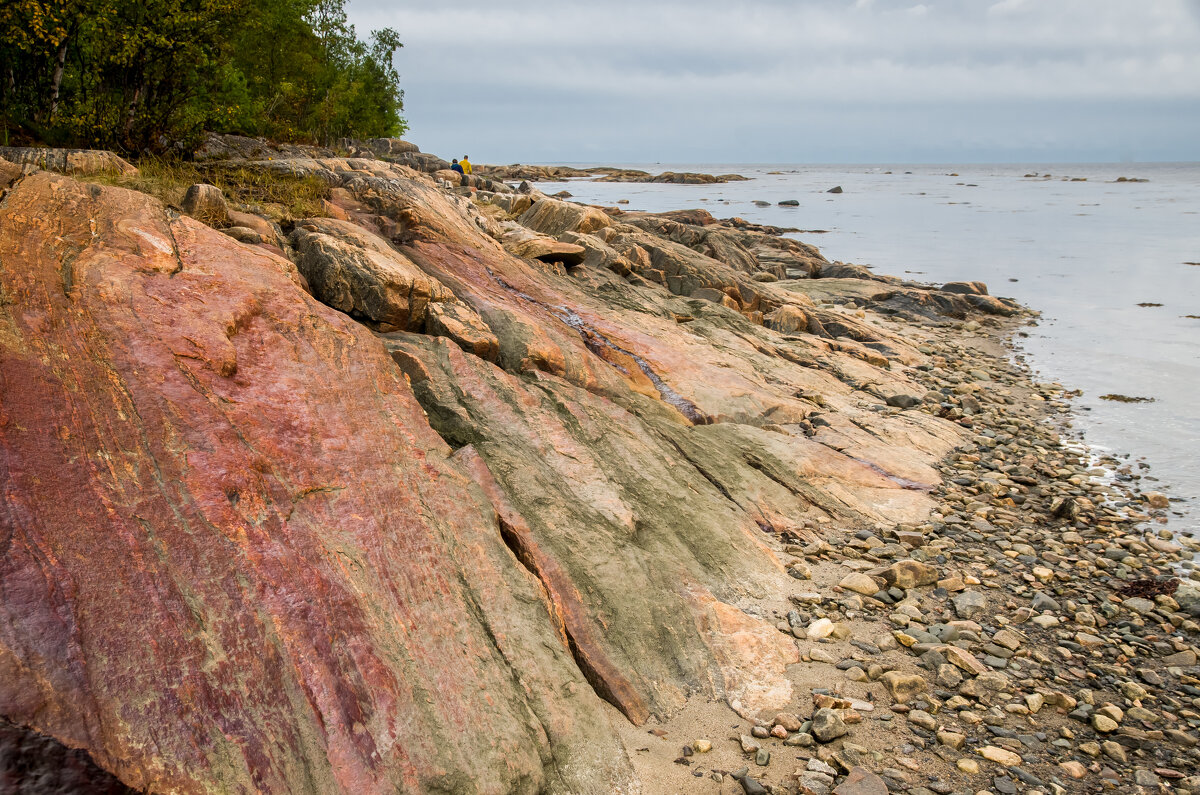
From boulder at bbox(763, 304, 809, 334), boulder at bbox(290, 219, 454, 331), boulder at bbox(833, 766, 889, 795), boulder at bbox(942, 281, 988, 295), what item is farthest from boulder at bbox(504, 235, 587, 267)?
boulder at bbox(942, 281, 988, 295)

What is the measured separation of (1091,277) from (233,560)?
149ft

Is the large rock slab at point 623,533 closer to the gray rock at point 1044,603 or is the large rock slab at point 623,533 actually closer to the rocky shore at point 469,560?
the rocky shore at point 469,560

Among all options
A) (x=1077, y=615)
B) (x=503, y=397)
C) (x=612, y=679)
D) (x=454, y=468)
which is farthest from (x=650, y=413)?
(x=1077, y=615)

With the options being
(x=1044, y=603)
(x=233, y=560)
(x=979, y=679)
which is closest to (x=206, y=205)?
(x=233, y=560)

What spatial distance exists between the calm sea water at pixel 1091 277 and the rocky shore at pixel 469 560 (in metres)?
4.87

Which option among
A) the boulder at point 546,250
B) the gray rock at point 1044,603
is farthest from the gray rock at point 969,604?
the boulder at point 546,250

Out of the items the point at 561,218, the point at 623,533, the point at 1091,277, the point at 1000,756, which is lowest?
the point at 1000,756

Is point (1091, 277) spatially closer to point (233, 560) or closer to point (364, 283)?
point (364, 283)

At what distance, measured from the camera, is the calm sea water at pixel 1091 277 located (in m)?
16.8

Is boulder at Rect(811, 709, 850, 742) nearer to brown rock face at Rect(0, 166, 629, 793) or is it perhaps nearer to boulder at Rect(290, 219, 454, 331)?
brown rock face at Rect(0, 166, 629, 793)

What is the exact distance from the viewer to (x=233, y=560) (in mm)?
5477

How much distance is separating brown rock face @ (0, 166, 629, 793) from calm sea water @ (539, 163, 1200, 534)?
1185cm

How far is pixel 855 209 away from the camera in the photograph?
3430 inches

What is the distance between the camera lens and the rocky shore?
16.2 ft
